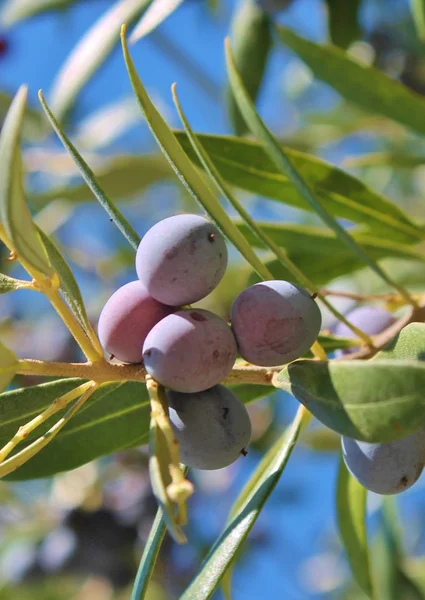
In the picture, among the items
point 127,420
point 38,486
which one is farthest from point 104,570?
point 127,420

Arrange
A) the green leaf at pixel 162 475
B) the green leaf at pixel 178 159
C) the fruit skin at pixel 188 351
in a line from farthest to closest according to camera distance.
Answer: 1. the green leaf at pixel 178 159
2. the fruit skin at pixel 188 351
3. the green leaf at pixel 162 475

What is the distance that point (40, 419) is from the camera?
0.89m

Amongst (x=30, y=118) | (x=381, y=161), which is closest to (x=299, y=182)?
(x=381, y=161)

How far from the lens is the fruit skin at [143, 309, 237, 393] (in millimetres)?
832

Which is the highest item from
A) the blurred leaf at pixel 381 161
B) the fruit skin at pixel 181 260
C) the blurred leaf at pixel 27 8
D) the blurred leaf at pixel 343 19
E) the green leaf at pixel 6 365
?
the blurred leaf at pixel 27 8

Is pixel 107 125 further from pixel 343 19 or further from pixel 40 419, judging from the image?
pixel 40 419

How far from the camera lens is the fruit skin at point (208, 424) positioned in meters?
0.90

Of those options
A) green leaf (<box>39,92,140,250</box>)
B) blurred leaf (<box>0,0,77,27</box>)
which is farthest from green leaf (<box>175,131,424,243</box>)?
blurred leaf (<box>0,0,77,27</box>)

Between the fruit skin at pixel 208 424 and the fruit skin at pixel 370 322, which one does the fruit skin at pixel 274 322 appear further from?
the fruit skin at pixel 370 322

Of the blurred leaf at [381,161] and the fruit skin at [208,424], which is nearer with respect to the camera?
the fruit skin at [208,424]

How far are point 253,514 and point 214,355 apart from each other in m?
0.29

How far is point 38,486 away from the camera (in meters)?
3.84

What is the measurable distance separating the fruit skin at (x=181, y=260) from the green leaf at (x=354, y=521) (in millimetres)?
681

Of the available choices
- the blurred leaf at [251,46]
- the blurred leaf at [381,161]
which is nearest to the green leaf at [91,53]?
the blurred leaf at [251,46]
